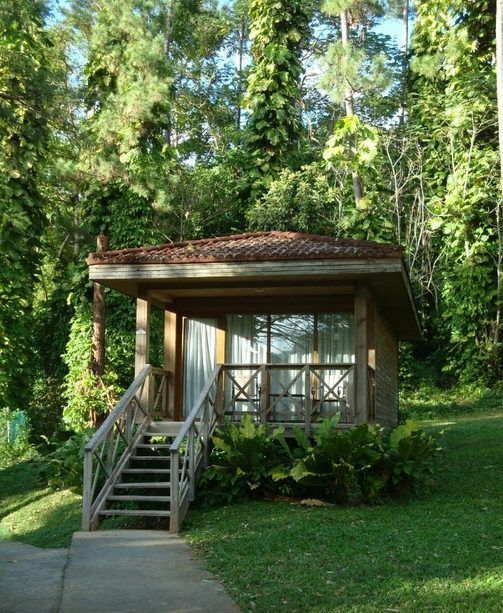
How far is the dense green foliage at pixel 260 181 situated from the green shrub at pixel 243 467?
760 cm

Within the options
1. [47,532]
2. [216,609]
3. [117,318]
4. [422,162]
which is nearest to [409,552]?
[216,609]

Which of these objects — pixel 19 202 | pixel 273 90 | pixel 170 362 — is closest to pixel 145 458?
pixel 170 362

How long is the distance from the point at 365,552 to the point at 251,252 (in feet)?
17.5

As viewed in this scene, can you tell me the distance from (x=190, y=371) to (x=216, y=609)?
8340 millimetres

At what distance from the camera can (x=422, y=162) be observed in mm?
26750

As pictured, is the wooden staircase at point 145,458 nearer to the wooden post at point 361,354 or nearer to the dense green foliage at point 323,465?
the dense green foliage at point 323,465

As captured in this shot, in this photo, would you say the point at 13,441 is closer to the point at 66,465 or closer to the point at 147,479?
the point at 66,465

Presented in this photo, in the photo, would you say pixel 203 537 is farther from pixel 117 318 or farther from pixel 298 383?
pixel 117 318

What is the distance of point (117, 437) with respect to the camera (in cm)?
1147

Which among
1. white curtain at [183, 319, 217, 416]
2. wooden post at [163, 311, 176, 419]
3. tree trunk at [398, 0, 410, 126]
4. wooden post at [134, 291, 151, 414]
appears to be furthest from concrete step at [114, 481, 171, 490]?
tree trunk at [398, 0, 410, 126]

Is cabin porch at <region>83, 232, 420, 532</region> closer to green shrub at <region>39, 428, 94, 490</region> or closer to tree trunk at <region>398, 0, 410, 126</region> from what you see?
green shrub at <region>39, 428, 94, 490</region>

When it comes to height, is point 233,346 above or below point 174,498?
above

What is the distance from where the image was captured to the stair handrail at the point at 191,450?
982 cm

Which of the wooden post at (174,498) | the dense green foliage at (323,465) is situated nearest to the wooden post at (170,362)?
the dense green foliage at (323,465)
